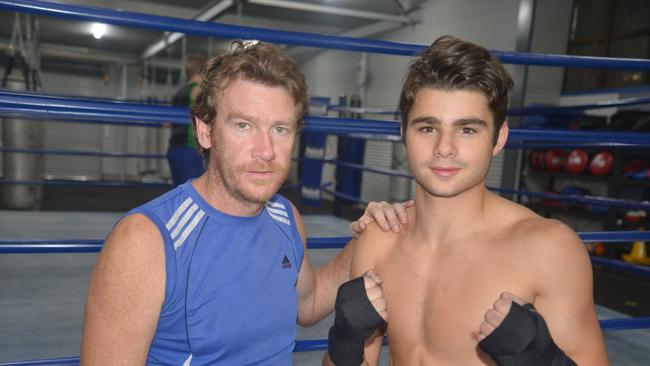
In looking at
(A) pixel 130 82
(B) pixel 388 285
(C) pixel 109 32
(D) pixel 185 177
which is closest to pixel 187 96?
(D) pixel 185 177

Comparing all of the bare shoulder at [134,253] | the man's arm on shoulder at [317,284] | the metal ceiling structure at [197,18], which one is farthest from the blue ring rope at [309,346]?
the metal ceiling structure at [197,18]

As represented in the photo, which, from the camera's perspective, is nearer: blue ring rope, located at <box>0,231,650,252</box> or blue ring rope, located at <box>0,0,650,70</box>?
blue ring rope, located at <box>0,0,650,70</box>

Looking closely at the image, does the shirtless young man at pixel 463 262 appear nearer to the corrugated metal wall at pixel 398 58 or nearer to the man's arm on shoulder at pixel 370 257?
the man's arm on shoulder at pixel 370 257

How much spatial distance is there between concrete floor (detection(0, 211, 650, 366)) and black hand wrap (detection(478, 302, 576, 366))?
133 centimetres

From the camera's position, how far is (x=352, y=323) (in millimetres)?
1096

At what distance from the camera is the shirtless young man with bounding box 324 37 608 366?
3.36 feet

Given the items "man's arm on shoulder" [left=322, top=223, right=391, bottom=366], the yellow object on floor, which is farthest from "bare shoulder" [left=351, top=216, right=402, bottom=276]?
the yellow object on floor

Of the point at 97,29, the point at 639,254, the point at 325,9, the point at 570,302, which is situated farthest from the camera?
the point at 97,29

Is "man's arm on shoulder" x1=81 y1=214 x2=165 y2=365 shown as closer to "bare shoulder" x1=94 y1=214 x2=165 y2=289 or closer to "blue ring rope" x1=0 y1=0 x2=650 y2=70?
"bare shoulder" x1=94 y1=214 x2=165 y2=289

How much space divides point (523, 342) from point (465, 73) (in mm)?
591

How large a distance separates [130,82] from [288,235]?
12.6m

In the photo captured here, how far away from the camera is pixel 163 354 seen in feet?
3.57

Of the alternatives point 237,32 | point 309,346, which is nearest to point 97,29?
point 237,32

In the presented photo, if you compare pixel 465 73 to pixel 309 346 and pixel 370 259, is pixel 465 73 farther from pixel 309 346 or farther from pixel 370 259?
pixel 309 346
